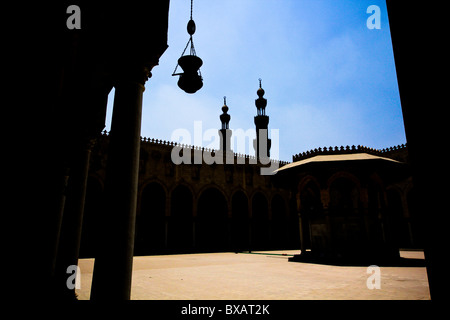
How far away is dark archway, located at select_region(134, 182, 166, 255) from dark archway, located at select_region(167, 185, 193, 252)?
0.79m

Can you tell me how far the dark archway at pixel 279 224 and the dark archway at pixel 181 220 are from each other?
29.4 ft

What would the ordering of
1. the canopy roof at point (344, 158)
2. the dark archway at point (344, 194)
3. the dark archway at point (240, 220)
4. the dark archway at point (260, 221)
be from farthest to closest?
the dark archway at point (260, 221), the dark archway at point (240, 220), the dark archway at point (344, 194), the canopy roof at point (344, 158)

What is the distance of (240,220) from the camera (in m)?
25.2

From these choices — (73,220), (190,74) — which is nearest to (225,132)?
(190,74)

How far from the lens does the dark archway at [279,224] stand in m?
26.1

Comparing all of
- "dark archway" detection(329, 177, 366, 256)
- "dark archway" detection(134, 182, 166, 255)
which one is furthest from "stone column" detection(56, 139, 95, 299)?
"dark archway" detection(134, 182, 166, 255)

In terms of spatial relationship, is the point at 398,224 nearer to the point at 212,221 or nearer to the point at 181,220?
the point at 212,221

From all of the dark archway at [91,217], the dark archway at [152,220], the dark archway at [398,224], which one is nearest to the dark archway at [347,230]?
the dark archway at [398,224]

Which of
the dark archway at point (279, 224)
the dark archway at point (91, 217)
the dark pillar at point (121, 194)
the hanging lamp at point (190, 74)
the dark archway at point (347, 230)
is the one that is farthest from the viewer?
the dark archway at point (279, 224)

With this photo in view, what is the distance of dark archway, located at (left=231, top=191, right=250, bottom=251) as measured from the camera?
2481cm

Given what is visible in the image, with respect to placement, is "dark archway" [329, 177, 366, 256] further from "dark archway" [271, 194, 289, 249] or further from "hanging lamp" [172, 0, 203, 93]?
"dark archway" [271, 194, 289, 249]

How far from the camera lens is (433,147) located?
4.12ft

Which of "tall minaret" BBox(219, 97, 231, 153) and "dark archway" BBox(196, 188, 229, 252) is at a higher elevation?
"tall minaret" BBox(219, 97, 231, 153)

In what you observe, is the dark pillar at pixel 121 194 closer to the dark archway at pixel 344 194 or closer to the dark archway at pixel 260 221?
the dark archway at pixel 344 194
